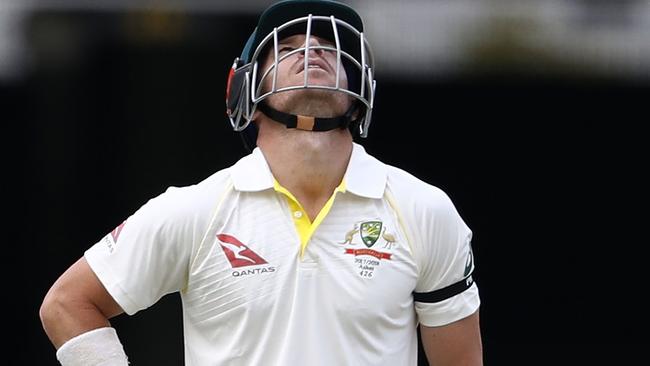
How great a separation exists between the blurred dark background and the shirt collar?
6.30 feet

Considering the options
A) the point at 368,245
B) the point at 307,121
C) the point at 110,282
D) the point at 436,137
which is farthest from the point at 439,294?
the point at 436,137

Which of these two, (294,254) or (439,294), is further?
(439,294)

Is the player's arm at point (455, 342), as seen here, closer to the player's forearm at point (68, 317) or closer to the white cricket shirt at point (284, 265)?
the white cricket shirt at point (284, 265)

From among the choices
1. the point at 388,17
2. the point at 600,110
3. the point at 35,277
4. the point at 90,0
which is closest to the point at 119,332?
the point at 35,277

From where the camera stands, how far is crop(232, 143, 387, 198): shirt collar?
2482mm

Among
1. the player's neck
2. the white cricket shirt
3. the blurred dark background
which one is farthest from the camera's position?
the blurred dark background

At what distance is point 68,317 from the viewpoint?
2.47 m

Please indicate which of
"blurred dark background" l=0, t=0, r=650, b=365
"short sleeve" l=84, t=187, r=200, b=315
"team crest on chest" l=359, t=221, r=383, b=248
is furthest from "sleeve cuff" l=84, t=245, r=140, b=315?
"blurred dark background" l=0, t=0, r=650, b=365

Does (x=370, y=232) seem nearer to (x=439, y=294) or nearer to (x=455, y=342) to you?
(x=439, y=294)

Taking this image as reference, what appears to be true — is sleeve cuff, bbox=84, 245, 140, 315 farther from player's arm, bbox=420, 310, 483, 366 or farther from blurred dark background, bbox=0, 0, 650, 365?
blurred dark background, bbox=0, 0, 650, 365

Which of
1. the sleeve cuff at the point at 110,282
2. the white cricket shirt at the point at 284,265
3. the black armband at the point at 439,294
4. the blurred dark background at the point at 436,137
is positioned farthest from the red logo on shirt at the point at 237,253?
the blurred dark background at the point at 436,137

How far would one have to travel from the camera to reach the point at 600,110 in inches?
183

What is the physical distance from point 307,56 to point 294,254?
0.38 m

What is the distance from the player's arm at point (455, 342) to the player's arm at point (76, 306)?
621mm
